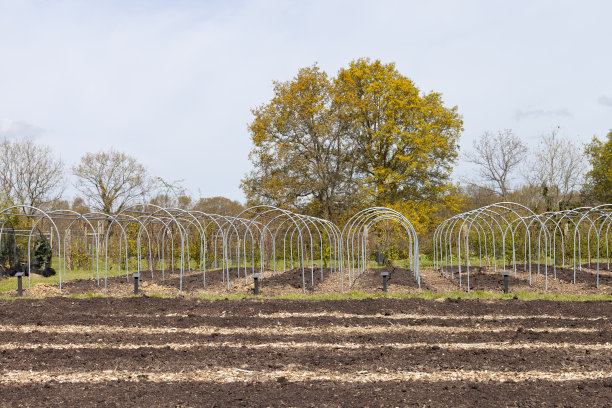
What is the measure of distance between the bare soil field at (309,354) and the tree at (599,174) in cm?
2389

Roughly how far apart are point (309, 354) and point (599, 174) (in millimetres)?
30653

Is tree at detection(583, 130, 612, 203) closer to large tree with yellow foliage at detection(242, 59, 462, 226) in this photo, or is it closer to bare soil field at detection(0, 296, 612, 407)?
large tree with yellow foliage at detection(242, 59, 462, 226)

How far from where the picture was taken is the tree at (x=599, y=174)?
103 ft

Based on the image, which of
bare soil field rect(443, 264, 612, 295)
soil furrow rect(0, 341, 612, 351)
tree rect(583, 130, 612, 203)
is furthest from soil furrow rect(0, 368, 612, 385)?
tree rect(583, 130, 612, 203)

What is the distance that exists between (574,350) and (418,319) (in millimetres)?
2795

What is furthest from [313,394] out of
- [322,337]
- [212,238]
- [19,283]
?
[212,238]

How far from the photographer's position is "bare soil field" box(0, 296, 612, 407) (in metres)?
5.15

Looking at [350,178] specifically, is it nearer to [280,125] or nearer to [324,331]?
[280,125]

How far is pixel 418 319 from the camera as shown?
918 cm

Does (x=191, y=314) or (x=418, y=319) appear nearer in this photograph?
(x=418, y=319)

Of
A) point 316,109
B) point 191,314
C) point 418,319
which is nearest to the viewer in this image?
point 418,319

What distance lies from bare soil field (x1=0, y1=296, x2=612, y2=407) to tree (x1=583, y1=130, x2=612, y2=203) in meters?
23.9

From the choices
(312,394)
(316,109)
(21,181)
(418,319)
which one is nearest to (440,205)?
(316,109)

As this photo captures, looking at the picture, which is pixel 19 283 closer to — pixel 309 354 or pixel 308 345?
pixel 308 345
